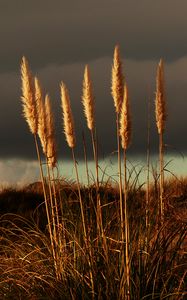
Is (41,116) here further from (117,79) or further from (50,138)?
(117,79)

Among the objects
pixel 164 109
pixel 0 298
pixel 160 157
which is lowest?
pixel 0 298

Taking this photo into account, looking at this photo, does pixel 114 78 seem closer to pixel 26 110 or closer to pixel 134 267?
pixel 26 110

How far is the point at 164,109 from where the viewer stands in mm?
5684

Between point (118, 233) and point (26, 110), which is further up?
point (26, 110)

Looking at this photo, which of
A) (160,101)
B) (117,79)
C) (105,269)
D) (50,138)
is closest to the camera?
(117,79)

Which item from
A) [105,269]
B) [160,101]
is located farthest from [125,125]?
[105,269]

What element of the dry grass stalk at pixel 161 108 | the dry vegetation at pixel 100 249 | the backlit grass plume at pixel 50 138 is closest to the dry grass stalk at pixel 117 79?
the dry vegetation at pixel 100 249

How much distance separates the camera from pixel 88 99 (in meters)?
5.32

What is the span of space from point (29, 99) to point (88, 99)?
49 cm

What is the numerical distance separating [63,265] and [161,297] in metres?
0.91

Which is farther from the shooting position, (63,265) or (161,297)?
(63,265)

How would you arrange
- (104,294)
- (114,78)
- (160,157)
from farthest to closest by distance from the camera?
(160,157) < (104,294) < (114,78)

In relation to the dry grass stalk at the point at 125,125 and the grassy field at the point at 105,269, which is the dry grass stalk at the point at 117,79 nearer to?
the dry grass stalk at the point at 125,125

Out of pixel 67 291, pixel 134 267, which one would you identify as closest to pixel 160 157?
pixel 134 267
